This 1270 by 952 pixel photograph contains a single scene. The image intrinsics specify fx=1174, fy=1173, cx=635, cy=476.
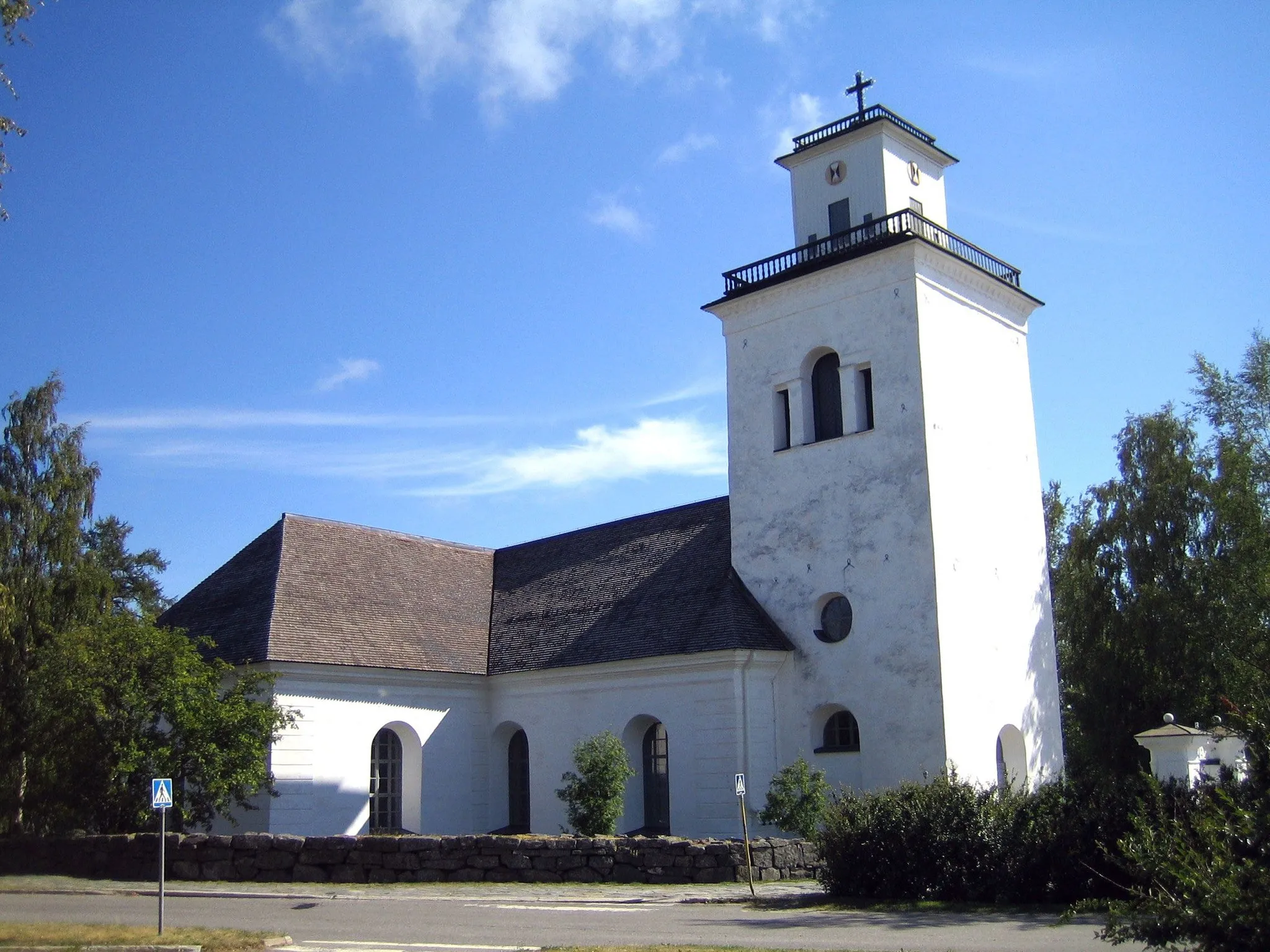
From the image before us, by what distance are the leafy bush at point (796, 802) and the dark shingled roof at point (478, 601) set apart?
3.43 m

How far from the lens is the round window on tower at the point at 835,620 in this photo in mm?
27484

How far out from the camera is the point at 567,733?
100ft

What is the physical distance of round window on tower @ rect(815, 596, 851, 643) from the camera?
27.5 meters

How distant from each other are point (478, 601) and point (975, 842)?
2074 cm

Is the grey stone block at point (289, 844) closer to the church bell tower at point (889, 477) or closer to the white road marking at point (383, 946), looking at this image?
the white road marking at point (383, 946)

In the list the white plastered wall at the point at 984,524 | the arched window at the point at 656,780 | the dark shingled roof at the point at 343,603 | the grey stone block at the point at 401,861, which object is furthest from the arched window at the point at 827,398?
the grey stone block at the point at 401,861

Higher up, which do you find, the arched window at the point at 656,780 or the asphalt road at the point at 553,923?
the arched window at the point at 656,780


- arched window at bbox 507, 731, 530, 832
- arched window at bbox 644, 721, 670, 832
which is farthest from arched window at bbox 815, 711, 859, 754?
arched window at bbox 507, 731, 530, 832

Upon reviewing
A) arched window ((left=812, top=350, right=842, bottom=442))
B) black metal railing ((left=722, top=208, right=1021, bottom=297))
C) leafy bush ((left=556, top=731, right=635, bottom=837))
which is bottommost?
leafy bush ((left=556, top=731, right=635, bottom=837))

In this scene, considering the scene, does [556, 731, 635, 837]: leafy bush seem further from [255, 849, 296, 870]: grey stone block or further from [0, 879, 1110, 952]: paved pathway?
[255, 849, 296, 870]: grey stone block

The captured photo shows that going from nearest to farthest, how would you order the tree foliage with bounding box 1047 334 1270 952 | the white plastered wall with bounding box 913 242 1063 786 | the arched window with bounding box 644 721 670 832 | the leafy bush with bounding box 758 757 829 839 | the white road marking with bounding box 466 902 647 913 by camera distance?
1. the white road marking with bounding box 466 902 647 913
2. the leafy bush with bounding box 758 757 829 839
3. the white plastered wall with bounding box 913 242 1063 786
4. the arched window with bounding box 644 721 670 832
5. the tree foliage with bounding box 1047 334 1270 952

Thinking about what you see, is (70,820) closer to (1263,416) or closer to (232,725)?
(232,725)

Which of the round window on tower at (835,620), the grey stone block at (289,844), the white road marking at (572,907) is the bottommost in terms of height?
the white road marking at (572,907)

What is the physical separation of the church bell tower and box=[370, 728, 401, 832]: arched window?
10460 mm
